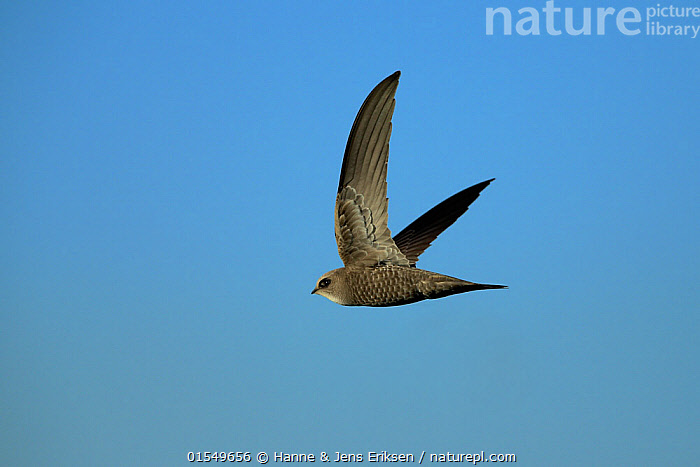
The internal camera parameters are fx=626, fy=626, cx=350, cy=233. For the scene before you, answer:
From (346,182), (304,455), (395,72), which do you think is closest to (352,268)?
(346,182)

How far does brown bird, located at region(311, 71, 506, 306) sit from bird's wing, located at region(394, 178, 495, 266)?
79 cm

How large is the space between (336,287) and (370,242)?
480mm

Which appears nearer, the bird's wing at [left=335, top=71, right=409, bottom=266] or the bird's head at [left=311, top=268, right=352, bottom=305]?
the bird's wing at [left=335, top=71, right=409, bottom=266]

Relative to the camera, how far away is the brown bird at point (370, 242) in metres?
4.93

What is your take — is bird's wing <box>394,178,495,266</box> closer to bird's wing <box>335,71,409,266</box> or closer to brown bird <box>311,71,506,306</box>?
brown bird <box>311,71,506,306</box>

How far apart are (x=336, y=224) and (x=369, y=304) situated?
719mm

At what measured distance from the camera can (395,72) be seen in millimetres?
4754

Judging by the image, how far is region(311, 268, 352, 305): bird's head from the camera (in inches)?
206

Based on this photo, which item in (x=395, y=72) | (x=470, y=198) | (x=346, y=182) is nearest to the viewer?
(x=395, y=72)

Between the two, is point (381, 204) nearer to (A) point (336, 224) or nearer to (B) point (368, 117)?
(A) point (336, 224)

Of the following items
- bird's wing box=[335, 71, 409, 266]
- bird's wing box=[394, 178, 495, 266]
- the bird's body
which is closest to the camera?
bird's wing box=[335, 71, 409, 266]

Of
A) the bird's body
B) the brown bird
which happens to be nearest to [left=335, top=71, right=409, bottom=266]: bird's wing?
the brown bird

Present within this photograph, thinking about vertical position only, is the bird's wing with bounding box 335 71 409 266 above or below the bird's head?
above

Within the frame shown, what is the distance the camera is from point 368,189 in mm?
5090
